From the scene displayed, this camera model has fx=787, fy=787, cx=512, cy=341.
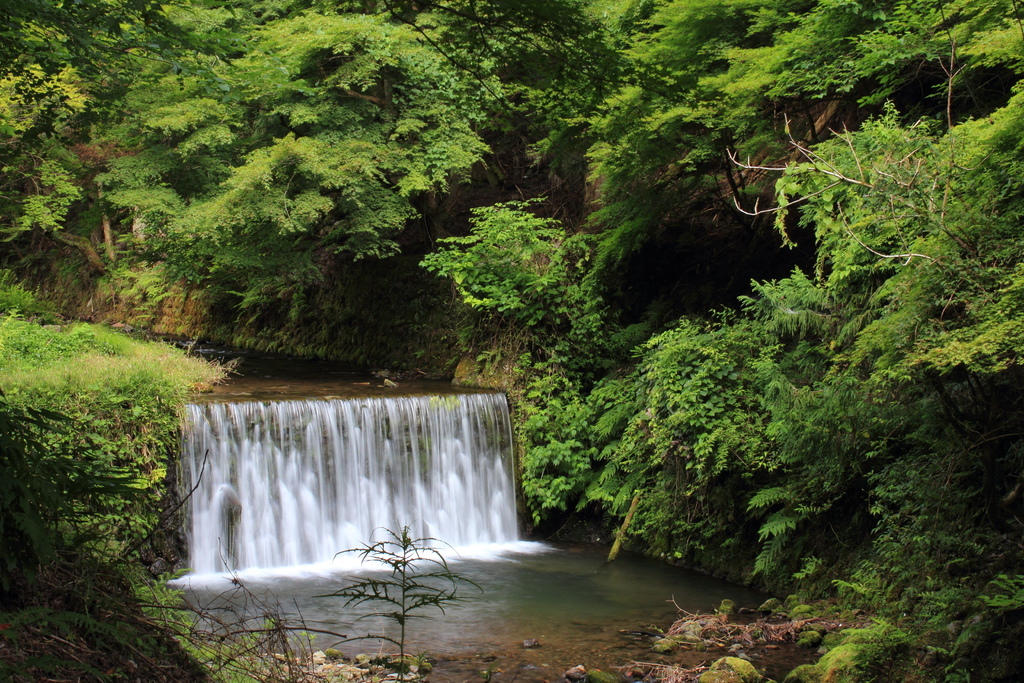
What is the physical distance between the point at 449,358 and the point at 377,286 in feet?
10.8

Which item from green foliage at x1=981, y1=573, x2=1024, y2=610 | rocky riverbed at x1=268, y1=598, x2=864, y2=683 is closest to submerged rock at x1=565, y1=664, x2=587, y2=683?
rocky riverbed at x1=268, y1=598, x2=864, y2=683

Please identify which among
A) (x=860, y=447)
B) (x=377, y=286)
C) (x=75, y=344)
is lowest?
(x=860, y=447)

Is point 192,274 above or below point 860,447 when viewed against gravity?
above

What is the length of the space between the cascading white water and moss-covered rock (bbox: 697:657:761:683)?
391 cm

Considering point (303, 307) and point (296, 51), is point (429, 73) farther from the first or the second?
point (303, 307)

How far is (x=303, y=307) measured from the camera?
60.0 feet

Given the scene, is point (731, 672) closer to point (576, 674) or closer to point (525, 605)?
point (576, 674)

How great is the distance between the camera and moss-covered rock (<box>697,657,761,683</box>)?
5969 mm

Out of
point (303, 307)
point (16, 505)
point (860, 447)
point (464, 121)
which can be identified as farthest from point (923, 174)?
point (303, 307)

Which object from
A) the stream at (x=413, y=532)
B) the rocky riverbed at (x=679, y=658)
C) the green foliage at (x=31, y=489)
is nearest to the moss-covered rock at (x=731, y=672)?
the rocky riverbed at (x=679, y=658)

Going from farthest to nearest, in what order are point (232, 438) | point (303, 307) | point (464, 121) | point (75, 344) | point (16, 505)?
point (303, 307)
point (464, 121)
point (75, 344)
point (232, 438)
point (16, 505)

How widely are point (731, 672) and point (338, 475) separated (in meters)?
5.68

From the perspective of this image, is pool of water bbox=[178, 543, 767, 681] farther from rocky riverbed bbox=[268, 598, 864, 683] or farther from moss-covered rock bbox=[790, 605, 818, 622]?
moss-covered rock bbox=[790, 605, 818, 622]

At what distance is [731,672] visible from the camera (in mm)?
6070
